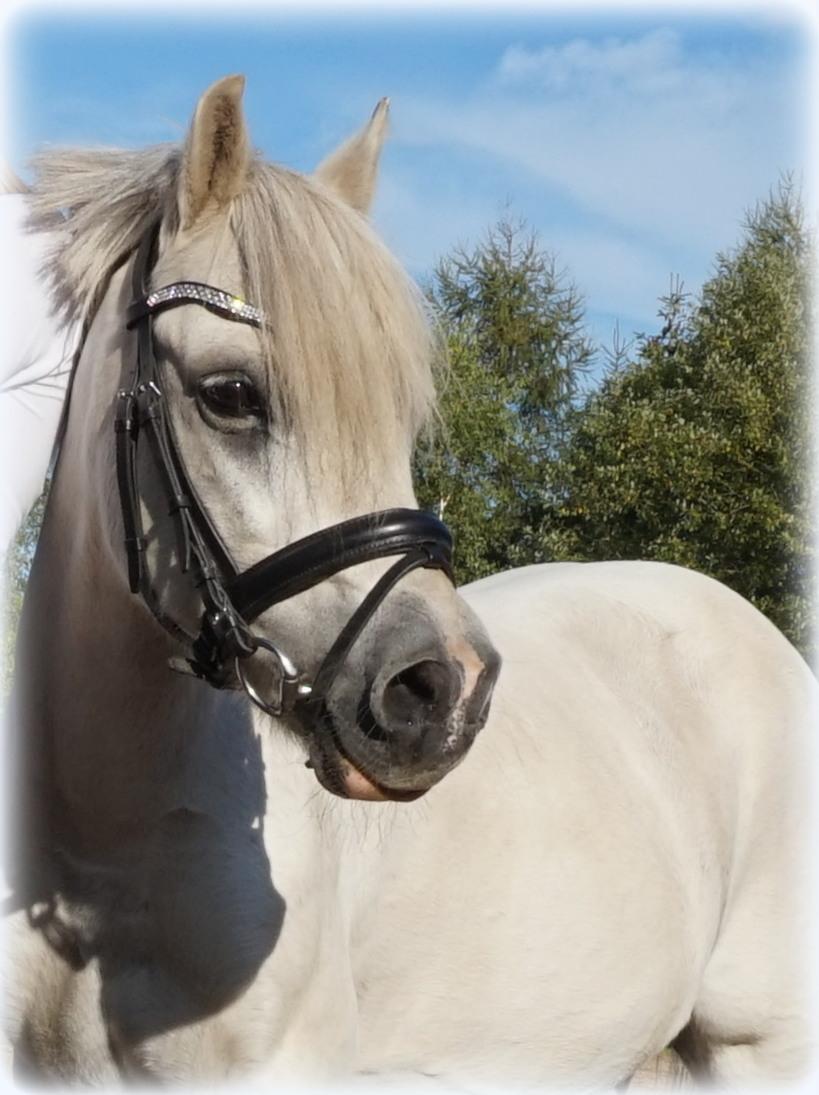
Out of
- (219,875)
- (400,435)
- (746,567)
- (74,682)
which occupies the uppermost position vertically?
(400,435)

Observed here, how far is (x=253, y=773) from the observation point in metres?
2.69

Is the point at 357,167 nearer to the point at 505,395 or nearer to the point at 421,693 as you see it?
the point at 421,693

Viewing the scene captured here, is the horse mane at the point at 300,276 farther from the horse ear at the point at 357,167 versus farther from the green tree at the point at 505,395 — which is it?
the green tree at the point at 505,395

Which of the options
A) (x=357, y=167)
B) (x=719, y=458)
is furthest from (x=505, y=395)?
(x=357, y=167)

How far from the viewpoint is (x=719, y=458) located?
2169 cm

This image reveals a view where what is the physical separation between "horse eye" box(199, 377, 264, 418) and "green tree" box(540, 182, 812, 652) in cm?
1778

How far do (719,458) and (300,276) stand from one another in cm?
2003

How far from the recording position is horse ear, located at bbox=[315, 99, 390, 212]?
2.94 m

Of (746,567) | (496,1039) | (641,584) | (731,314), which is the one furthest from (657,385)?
(496,1039)

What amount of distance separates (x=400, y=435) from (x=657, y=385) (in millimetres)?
22253

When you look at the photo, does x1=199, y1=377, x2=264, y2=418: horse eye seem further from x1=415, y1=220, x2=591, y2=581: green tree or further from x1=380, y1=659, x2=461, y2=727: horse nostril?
x1=415, y1=220, x2=591, y2=581: green tree

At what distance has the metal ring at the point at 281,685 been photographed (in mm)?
2258

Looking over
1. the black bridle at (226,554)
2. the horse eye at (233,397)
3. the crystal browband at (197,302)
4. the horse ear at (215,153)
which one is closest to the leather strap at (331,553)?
the black bridle at (226,554)

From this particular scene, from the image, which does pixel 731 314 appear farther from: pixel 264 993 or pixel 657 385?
pixel 264 993
